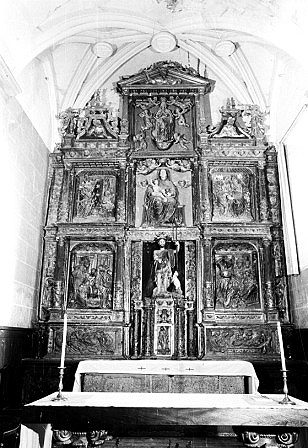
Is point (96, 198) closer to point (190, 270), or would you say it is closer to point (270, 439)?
point (190, 270)

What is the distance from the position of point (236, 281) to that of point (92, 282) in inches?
104

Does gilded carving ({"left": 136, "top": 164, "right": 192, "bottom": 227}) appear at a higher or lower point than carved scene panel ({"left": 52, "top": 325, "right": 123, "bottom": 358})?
higher

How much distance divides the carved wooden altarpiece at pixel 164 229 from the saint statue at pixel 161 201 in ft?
0.07

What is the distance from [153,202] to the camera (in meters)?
8.16

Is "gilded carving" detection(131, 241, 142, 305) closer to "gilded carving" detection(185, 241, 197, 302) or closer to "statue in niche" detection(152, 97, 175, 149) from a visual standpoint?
"gilded carving" detection(185, 241, 197, 302)

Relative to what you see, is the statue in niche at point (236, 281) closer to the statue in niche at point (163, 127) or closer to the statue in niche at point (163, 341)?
the statue in niche at point (163, 341)

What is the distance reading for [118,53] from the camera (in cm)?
897

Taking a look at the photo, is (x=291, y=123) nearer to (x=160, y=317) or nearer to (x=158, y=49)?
(x=158, y=49)

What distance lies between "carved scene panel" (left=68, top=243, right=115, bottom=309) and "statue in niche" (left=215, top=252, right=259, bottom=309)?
1991 mm

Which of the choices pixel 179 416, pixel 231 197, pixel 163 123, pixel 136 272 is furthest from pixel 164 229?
pixel 179 416

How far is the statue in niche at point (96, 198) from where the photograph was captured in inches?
321

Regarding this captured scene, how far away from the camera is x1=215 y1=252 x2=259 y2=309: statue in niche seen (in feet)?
24.7

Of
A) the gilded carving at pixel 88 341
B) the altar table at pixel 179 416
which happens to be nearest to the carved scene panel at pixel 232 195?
the gilded carving at pixel 88 341

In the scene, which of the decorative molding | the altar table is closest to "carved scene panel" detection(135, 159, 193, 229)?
the decorative molding
